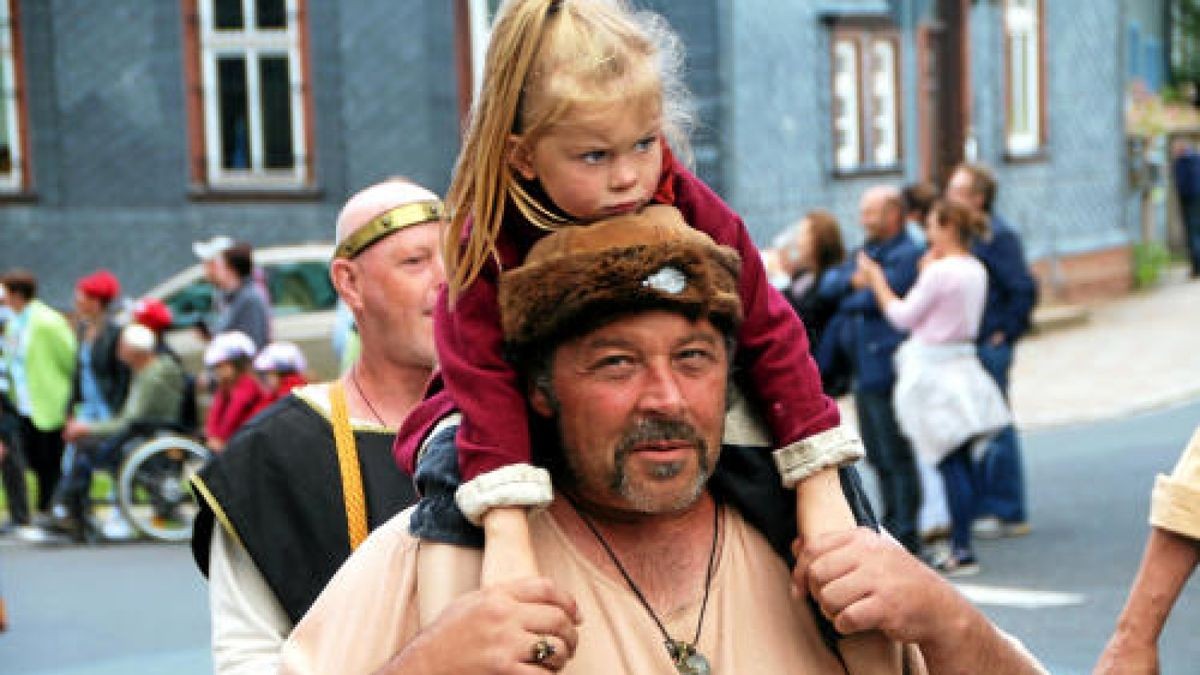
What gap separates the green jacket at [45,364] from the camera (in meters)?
13.0

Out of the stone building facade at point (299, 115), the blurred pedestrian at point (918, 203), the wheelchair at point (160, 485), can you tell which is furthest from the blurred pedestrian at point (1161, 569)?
the stone building facade at point (299, 115)

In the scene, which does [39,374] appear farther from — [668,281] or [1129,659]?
[668,281]

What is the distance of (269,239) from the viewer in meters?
19.3

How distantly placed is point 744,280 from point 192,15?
17.1 metres

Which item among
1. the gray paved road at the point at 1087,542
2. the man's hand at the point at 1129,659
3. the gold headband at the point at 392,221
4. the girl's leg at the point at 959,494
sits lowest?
the gray paved road at the point at 1087,542

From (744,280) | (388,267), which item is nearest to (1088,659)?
(388,267)

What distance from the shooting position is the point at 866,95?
67.6 ft

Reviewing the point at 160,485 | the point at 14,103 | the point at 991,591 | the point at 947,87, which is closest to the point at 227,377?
the point at 160,485

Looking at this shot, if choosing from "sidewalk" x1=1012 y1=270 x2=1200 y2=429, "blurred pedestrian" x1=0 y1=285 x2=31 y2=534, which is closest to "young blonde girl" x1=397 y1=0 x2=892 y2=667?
"blurred pedestrian" x1=0 y1=285 x2=31 y2=534

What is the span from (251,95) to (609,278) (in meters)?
17.2

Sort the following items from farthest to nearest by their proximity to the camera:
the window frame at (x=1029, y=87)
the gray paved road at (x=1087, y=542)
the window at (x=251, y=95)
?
the window frame at (x=1029, y=87) < the window at (x=251, y=95) < the gray paved road at (x=1087, y=542)

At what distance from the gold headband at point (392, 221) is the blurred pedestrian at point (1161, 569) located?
1432 millimetres

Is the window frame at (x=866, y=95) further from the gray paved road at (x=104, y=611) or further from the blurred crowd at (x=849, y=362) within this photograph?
the gray paved road at (x=104, y=611)

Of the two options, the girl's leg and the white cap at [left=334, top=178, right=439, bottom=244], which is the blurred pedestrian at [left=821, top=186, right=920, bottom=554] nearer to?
the girl's leg
